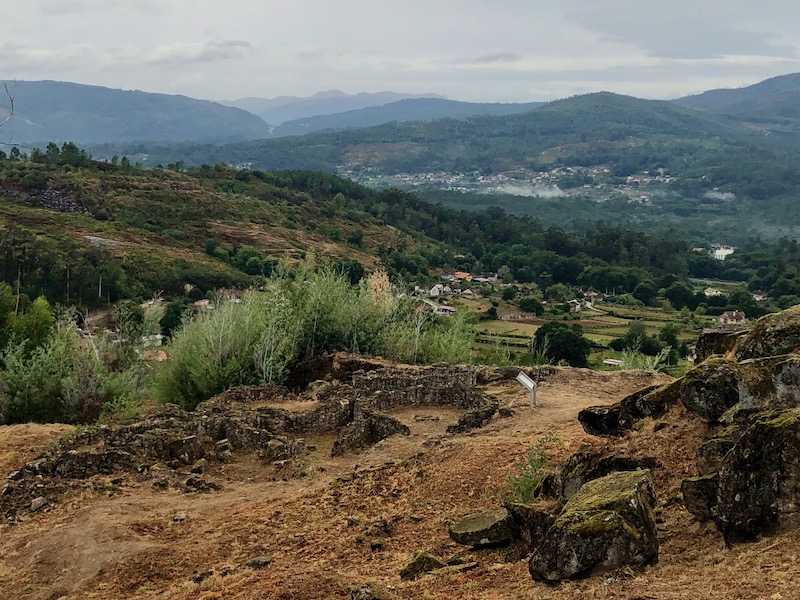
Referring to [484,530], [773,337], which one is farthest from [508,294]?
[484,530]

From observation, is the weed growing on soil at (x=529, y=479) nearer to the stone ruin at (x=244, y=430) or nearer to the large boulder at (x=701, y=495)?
the large boulder at (x=701, y=495)

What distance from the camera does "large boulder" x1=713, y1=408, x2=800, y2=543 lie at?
23.5ft

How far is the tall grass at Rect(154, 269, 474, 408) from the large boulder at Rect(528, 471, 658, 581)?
17.0m

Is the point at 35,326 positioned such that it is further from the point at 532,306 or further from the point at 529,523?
the point at 532,306

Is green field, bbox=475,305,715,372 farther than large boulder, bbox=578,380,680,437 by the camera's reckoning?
Yes

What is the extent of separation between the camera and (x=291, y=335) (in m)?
25.5

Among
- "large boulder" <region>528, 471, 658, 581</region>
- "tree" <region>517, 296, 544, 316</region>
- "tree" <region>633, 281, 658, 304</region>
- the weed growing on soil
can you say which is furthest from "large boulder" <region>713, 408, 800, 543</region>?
"tree" <region>633, 281, 658, 304</region>

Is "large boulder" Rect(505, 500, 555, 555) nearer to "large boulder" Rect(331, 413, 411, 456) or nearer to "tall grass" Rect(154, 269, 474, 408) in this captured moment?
"large boulder" Rect(331, 413, 411, 456)

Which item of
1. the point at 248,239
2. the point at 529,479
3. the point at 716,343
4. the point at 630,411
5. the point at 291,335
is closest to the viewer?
the point at 529,479

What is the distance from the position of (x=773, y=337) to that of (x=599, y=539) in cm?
548

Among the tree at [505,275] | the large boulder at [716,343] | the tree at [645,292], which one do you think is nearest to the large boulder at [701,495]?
the large boulder at [716,343]

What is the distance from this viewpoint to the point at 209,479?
14820mm

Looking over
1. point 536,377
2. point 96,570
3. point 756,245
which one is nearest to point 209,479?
point 96,570

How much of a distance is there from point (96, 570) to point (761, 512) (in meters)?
9.36
